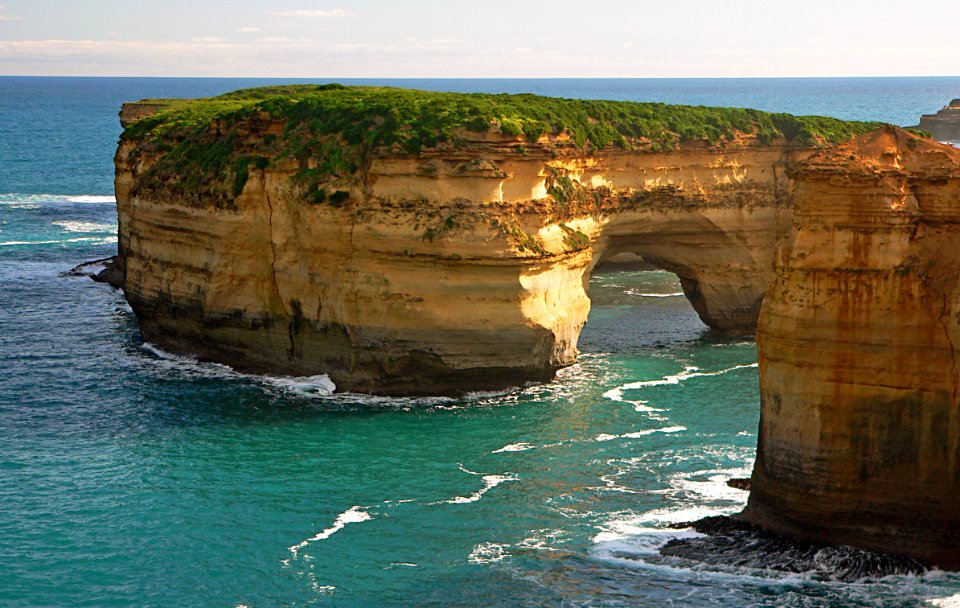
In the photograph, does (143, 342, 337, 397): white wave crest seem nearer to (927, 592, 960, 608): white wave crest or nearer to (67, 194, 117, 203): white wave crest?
(927, 592, 960, 608): white wave crest

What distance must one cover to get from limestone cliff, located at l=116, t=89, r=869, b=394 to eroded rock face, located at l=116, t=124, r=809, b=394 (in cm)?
6

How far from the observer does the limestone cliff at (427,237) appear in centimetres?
3916

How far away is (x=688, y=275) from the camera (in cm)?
4812

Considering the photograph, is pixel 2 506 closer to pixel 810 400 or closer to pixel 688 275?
pixel 810 400

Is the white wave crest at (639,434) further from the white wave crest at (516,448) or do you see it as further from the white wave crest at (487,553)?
the white wave crest at (487,553)

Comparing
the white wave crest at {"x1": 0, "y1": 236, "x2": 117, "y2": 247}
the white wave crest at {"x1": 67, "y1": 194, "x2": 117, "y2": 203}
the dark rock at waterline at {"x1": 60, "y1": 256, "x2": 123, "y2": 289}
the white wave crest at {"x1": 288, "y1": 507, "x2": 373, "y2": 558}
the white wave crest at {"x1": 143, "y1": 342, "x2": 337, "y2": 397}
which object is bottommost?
the white wave crest at {"x1": 288, "y1": 507, "x2": 373, "y2": 558}

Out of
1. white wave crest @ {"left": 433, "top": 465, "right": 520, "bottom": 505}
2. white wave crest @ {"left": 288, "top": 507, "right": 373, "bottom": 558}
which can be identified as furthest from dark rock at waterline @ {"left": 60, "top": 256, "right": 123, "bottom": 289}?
white wave crest @ {"left": 288, "top": 507, "right": 373, "bottom": 558}

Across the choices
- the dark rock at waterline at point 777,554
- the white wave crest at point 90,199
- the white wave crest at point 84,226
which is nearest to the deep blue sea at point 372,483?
the dark rock at waterline at point 777,554

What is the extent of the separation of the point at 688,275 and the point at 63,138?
11937 centimetres

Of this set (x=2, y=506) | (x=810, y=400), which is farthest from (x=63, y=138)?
(x=810, y=400)

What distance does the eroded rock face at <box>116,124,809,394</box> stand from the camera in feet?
128

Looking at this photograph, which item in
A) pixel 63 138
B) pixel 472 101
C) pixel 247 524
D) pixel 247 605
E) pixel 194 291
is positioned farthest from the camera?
pixel 63 138

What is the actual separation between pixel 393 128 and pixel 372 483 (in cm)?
1221

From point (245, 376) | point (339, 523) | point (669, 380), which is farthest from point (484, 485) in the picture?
point (245, 376)
